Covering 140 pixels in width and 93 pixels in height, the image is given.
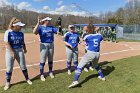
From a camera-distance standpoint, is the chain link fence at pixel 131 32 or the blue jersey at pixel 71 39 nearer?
the blue jersey at pixel 71 39

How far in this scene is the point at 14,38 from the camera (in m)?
6.86

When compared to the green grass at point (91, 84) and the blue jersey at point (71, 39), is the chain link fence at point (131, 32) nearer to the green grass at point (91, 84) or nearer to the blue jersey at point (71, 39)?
the green grass at point (91, 84)

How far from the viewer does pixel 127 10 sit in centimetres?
8275

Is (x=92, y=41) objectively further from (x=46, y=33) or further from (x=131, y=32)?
(x=131, y=32)

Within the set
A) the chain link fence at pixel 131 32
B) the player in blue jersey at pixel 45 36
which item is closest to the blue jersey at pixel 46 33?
the player in blue jersey at pixel 45 36

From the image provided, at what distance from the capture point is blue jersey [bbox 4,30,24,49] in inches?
267

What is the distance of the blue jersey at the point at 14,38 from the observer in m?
6.79

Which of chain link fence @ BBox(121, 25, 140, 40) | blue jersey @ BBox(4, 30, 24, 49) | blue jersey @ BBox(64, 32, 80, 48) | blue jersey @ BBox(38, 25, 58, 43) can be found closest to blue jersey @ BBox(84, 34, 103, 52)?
blue jersey @ BBox(64, 32, 80, 48)

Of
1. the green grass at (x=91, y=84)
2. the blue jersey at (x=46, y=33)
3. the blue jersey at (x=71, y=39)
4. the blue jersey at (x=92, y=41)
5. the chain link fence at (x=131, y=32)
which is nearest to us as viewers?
the green grass at (x=91, y=84)

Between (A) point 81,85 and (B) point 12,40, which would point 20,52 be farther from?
(A) point 81,85

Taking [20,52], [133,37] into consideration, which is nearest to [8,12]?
[133,37]

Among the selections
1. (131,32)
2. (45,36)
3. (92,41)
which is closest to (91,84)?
(92,41)

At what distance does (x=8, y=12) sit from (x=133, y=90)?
111814mm

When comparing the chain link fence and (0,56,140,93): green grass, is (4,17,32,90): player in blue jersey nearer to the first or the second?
(0,56,140,93): green grass
